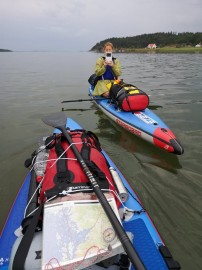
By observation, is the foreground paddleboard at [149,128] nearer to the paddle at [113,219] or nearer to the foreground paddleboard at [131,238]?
the foreground paddleboard at [131,238]

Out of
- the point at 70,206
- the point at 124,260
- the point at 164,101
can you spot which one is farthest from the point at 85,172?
the point at 164,101

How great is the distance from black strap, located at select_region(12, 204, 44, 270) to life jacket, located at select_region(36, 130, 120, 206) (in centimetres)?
A: 25

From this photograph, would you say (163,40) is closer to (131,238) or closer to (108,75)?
(108,75)

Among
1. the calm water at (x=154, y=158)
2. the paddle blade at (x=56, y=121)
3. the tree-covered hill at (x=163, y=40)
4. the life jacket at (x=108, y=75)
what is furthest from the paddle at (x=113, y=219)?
the tree-covered hill at (x=163, y=40)

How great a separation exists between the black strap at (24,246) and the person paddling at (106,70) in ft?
21.2

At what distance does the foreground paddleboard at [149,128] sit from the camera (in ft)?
16.8

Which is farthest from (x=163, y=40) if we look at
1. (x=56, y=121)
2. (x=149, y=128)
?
(x=56, y=121)

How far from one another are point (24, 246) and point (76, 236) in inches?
16.6

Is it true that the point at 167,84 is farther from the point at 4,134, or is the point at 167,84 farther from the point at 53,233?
the point at 53,233

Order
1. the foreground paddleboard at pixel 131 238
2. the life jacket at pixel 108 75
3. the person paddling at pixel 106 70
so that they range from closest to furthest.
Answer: the foreground paddleboard at pixel 131 238 < the person paddling at pixel 106 70 < the life jacket at pixel 108 75

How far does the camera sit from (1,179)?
482 centimetres

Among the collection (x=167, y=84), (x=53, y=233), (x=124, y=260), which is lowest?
(x=167, y=84)

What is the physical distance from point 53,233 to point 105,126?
Answer: 570 centimetres

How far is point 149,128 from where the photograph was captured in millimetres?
5703
